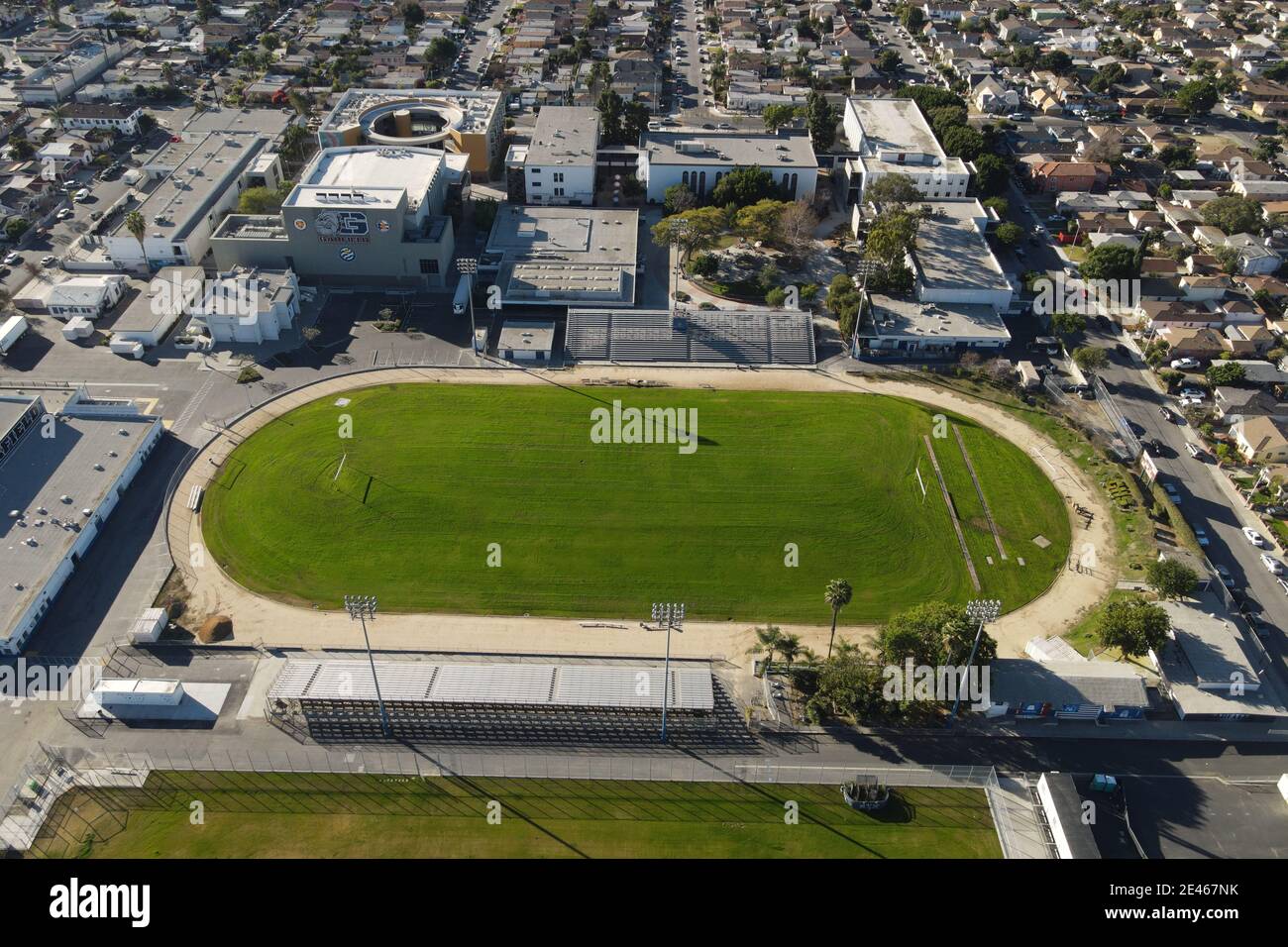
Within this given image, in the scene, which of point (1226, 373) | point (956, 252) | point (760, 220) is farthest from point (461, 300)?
point (1226, 373)

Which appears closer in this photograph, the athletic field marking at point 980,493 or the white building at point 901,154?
the athletic field marking at point 980,493

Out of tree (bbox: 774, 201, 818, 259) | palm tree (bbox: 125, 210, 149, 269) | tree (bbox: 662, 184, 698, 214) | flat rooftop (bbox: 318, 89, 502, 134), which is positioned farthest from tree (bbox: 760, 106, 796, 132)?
palm tree (bbox: 125, 210, 149, 269)

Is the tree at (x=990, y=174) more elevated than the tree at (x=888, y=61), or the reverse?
the tree at (x=888, y=61)

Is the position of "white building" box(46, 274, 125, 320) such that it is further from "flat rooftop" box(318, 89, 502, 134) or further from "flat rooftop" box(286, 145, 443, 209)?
"flat rooftop" box(318, 89, 502, 134)

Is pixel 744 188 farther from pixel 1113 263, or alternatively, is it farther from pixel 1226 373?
pixel 1226 373

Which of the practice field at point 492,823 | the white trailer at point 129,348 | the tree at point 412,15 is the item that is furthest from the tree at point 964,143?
the tree at point 412,15

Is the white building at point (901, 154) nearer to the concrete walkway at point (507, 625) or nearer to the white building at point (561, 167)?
the white building at point (561, 167)
